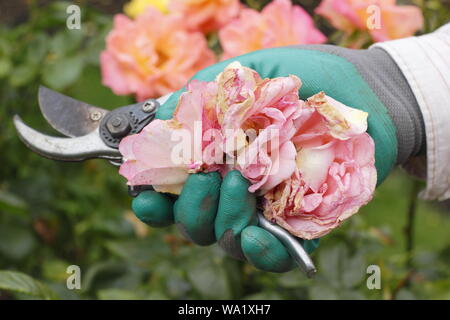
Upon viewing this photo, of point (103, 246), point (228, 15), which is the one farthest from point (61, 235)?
point (228, 15)

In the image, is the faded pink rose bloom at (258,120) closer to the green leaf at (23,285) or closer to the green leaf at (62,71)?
the green leaf at (23,285)

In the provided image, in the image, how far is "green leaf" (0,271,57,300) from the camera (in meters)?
0.91

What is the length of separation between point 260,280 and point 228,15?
19.3 inches

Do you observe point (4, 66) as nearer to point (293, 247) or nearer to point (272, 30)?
point (272, 30)

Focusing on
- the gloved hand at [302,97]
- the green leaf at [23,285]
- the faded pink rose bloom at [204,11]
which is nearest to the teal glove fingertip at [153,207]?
the gloved hand at [302,97]

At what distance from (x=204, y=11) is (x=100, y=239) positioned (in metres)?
0.60

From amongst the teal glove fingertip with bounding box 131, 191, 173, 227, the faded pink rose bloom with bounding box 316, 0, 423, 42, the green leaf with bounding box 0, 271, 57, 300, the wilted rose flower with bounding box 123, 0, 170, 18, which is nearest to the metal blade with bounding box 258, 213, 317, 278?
the teal glove fingertip with bounding box 131, 191, 173, 227

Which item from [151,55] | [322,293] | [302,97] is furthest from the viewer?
[151,55]

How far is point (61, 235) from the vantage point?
5.46 ft

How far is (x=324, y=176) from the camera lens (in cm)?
79

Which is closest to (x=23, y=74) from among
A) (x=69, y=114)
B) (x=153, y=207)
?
(x=69, y=114)

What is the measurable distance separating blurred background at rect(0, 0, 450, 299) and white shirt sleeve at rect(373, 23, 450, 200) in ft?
0.87

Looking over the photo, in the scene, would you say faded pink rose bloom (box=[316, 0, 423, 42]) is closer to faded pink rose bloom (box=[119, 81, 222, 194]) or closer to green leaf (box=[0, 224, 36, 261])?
faded pink rose bloom (box=[119, 81, 222, 194])
